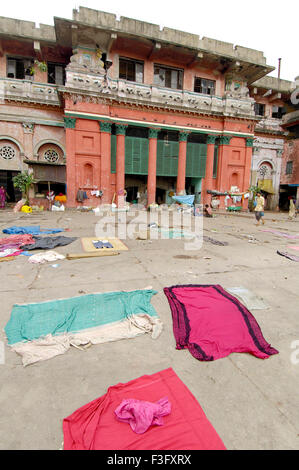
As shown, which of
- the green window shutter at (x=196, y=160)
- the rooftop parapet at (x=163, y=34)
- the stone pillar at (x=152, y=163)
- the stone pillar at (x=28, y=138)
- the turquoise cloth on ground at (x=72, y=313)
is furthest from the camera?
the green window shutter at (x=196, y=160)

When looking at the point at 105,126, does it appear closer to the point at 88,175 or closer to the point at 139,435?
the point at 88,175

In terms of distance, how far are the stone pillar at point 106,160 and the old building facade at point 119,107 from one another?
7 cm

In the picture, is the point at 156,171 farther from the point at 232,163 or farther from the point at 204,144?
the point at 232,163

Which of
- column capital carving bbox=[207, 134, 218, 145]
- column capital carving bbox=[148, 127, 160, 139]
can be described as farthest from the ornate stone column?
column capital carving bbox=[148, 127, 160, 139]

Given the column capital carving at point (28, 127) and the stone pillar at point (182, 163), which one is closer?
the column capital carving at point (28, 127)

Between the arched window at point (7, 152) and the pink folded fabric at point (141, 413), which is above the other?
the arched window at point (7, 152)

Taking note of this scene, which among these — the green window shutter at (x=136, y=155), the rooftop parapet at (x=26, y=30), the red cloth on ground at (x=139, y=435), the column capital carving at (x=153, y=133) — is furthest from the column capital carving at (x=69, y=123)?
the red cloth on ground at (x=139, y=435)

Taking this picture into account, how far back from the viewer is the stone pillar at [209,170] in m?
20.9

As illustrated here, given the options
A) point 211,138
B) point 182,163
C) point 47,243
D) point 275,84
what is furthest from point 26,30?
point 275,84

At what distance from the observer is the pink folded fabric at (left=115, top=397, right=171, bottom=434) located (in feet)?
5.76

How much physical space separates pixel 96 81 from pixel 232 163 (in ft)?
40.2

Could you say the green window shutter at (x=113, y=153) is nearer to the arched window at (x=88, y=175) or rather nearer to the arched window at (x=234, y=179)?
the arched window at (x=88, y=175)

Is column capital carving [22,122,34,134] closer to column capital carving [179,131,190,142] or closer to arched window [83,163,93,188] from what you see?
arched window [83,163,93,188]

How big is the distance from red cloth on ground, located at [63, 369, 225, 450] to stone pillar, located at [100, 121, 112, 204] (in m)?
17.0
